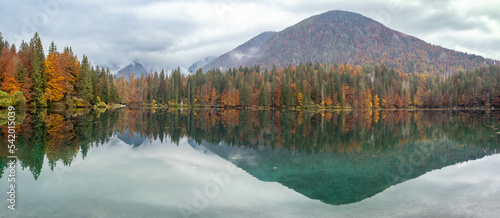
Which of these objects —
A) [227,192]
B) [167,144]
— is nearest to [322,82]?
[167,144]

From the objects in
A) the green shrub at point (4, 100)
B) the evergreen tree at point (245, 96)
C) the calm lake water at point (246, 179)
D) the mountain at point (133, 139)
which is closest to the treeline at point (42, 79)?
the green shrub at point (4, 100)

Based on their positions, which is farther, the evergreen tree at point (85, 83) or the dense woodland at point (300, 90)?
the dense woodland at point (300, 90)

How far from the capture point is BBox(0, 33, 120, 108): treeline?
52344 millimetres

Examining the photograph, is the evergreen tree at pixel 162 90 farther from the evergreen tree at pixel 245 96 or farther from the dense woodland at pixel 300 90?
the evergreen tree at pixel 245 96

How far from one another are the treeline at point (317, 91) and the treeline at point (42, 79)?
61692 mm

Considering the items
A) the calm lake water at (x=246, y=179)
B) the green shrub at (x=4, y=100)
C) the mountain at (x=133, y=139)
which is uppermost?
the green shrub at (x=4, y=100)

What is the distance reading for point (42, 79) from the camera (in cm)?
5591

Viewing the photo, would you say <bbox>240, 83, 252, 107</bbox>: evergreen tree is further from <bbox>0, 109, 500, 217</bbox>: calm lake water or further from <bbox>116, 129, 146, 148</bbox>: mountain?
<bbox>0, 109, 500, 217</bbox>: calm lake water

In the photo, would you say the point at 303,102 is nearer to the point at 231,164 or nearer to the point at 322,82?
the point at 322,82

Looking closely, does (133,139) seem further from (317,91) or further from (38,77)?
(317,91)

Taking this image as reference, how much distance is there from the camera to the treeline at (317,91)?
111562 mm

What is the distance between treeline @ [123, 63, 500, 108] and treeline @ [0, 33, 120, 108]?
61692 millimetres

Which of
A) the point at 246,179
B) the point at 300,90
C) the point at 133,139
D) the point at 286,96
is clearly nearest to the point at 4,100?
the point at 133,139

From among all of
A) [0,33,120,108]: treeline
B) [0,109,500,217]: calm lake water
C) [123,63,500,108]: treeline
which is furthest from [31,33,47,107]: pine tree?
[123,63,500,108]: treeline
